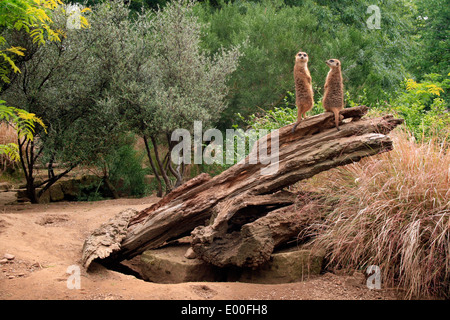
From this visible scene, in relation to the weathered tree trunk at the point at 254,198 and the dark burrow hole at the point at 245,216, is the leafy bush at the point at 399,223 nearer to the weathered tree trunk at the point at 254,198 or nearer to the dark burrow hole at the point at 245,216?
the weathered tree trunk at the point at 254,198

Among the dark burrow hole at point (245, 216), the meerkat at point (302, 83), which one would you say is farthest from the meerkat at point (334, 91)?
the dark burrow hole at point (245, 216)

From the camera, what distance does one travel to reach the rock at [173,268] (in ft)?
14.6

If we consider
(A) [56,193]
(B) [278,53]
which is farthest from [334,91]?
(A) [56,193]

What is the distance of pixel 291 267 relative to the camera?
4133 millimetres

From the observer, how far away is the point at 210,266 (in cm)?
454

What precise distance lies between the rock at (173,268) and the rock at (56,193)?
5004 mm

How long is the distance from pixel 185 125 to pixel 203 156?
216 cm

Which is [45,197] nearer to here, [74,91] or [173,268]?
[74,91]

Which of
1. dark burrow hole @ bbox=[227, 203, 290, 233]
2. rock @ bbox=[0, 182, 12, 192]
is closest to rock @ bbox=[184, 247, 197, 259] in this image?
dark burrow hole @ bbox=[227, 203, 290, 233]

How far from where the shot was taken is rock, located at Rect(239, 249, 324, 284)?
4125mm

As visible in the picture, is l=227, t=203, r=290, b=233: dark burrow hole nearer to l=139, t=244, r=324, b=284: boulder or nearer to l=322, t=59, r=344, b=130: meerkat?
l=139, t=244, r=324, b=284: boulder

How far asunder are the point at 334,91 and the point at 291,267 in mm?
1899

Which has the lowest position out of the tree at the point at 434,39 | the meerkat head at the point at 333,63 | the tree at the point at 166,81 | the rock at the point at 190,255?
the rock at the point at 190,255

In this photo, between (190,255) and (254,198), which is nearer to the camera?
(254,198)
